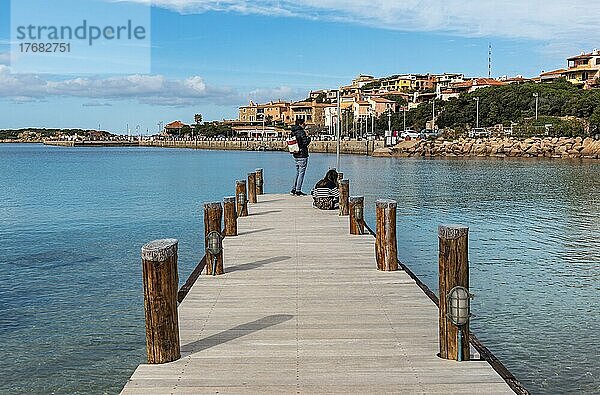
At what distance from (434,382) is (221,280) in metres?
4.56

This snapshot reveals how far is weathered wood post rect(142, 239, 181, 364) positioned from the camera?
610 cm

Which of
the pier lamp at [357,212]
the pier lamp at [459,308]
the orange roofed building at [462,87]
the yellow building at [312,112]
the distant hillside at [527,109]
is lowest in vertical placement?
the pier lamp at [459,308]

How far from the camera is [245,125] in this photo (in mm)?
181125

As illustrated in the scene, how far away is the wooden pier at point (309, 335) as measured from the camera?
5.63 m

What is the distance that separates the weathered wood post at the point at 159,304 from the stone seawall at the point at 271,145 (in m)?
86.1

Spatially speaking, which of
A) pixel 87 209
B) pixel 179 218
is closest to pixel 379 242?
pixel 179 218

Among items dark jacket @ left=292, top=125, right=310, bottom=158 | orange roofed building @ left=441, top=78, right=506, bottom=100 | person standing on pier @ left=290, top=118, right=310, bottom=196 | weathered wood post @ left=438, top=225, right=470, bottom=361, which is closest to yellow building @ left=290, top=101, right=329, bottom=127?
orange roofed building @ left=441, top=78, right=506, bottom=100

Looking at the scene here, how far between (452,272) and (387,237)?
380cm

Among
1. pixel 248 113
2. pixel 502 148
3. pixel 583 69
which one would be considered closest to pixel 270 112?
pixel 248 113

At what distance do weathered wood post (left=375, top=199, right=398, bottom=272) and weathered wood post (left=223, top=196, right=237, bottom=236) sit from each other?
11.9ft

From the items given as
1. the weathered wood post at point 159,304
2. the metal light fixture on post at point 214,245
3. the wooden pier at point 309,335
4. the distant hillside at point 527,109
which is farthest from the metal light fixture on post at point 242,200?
the distant hillside at point 527,109

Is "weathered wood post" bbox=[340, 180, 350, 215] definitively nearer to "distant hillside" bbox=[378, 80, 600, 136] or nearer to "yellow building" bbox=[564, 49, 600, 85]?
"distant hillside" bbox=[378, 80, 600, 136]

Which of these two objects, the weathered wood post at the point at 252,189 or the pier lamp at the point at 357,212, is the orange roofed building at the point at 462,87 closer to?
the weathered wood post at the point at 252,189

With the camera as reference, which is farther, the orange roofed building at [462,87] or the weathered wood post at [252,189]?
the orange roofed building at [462,87]
